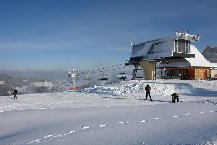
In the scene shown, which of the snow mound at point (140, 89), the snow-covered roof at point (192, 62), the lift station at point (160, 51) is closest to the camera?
the snow mound at point (140, 89)

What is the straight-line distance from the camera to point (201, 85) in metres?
36.9

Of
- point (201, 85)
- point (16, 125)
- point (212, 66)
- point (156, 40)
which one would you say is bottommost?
point (16, 125)

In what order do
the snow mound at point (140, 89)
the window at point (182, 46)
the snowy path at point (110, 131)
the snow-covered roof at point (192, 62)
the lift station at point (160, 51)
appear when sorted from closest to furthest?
the snowy path at point (110, 131) < the snow mound at point (140, 89) < the lift station at point (160, 51) < the window at point (182, 46) < the snow-covered roof at point (192, 62)

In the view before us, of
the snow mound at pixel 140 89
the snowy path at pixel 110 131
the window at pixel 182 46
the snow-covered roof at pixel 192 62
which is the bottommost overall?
the snowy path at pixel 110 131

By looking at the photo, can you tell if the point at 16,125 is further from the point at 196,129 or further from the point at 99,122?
the point at 196,129

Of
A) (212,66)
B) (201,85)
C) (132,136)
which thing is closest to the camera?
(132,136)

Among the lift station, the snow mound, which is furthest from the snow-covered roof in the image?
the snow mound

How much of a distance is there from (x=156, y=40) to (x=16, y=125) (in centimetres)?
3182

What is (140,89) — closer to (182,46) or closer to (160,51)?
(160,51)

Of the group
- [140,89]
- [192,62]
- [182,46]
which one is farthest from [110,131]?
[192,62]

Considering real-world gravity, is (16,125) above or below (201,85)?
below

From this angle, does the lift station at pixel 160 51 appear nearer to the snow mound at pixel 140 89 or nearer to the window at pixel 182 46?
the window at pixel 182 46

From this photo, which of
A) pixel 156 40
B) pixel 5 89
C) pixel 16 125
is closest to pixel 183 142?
pixel 16 125

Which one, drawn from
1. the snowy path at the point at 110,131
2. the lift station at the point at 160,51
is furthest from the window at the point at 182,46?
the snowy path at the point at 110,131
